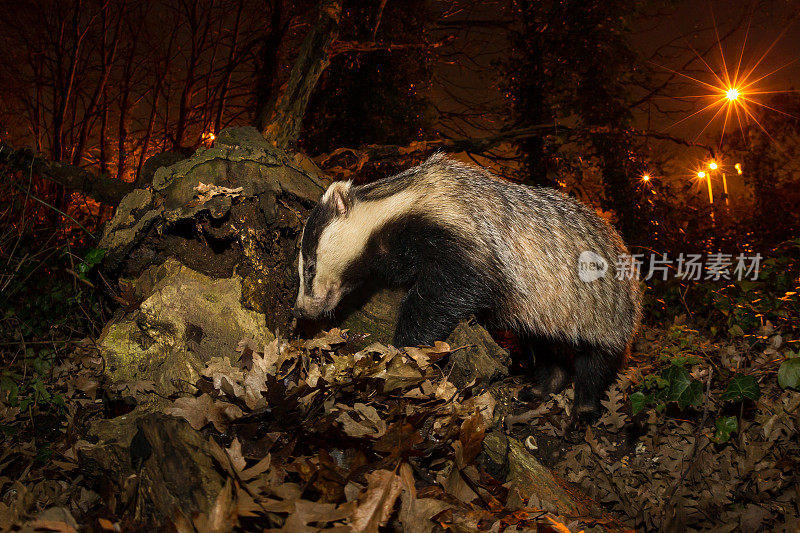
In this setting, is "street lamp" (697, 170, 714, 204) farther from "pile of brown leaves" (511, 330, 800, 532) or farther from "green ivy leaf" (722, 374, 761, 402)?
"green ivy leaf" (722, 374, 761, 402)

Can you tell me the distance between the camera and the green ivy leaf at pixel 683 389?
3.07m

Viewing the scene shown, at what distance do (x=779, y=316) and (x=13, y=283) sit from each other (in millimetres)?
6097

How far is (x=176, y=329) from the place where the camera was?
9.18 feet

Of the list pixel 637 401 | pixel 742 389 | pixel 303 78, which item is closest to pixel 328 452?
pixel 637 401

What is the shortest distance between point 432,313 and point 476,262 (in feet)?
1.35

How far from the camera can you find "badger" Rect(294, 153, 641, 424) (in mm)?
3193

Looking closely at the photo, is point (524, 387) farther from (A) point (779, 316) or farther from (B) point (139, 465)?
(B) point (139, 465)

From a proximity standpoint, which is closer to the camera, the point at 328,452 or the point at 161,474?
the point at 161,474

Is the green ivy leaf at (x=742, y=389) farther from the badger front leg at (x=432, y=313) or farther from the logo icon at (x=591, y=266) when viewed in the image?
the badger front leg at (x=432, y=313)

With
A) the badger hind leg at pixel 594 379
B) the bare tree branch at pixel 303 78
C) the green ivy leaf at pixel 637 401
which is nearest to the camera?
the green ivy leaf at pixel 637 401

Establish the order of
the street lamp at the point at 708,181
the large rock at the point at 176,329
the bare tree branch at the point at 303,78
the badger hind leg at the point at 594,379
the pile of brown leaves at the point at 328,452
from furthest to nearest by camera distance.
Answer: the street lamp at the point at 708,181 < the bare tree branch at the point at 303,78 < the badger hind leg at the point at 594,379 < the large rock at the point at 176,329 < the pile of brown leaves at the point at 328,452

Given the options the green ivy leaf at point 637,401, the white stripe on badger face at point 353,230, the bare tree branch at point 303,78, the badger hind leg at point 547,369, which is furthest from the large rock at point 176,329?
the bare tree branch at point 303,78

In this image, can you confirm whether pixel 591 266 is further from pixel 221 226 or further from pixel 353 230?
pixel 221 226

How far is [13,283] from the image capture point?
4.45 metres
